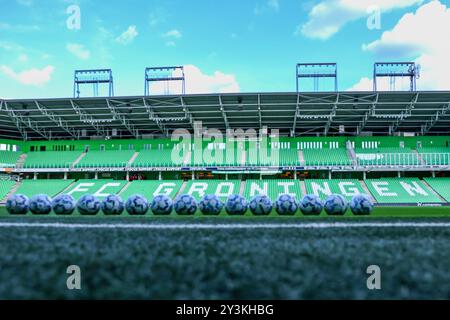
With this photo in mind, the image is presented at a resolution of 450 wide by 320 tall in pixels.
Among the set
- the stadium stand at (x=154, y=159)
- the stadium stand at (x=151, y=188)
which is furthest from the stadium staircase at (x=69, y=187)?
the stadium stand at (x=154, y=159)

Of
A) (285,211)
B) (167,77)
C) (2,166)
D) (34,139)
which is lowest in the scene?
(285,211)

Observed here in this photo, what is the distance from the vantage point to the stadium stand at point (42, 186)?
1800 inches

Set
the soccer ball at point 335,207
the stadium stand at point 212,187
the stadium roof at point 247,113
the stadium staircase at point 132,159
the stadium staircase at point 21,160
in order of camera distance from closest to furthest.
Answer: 1. the soccer ball at point 335,207
2. the stadium stand at point 212,187
3. the stadium roof at point 247,113
4. the stadium staircase at point 132,159
5. the stadium staircase at point 21,160

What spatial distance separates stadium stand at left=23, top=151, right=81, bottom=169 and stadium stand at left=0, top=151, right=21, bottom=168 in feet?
4.82

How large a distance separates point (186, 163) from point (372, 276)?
4421 centimetres

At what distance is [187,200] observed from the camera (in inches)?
941

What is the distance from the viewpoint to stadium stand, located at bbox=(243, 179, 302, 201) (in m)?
42.6

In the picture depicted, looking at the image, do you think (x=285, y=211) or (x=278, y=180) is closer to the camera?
(x=285, y=211)

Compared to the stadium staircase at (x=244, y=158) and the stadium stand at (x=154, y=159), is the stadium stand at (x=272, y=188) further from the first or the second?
the stadium stand at (x=154, y=159)

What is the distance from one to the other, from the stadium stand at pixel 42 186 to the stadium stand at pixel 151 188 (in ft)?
26.3

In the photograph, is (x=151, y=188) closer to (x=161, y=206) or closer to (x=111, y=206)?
(x=111, y=206)

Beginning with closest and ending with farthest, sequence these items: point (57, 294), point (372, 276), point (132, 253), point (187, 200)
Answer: point (57, 294) < point (372, 276) < point (132, 253) < point (187, 200)
